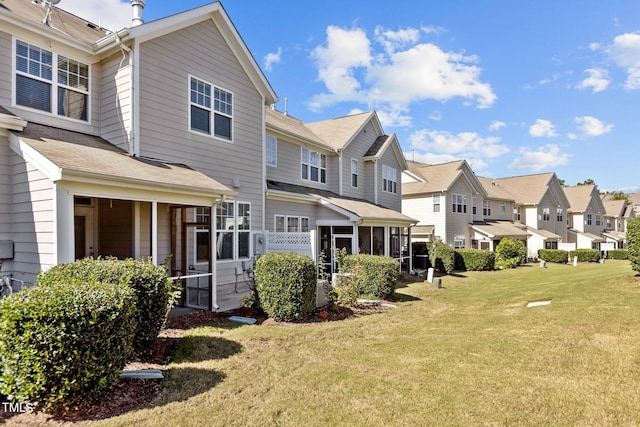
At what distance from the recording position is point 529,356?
6121 mm

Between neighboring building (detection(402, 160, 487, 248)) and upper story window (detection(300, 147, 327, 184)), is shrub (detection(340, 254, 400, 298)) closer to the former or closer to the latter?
upper story window (detection(300, 147, 327, 184))

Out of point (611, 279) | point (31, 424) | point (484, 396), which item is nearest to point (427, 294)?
point (611, 279)

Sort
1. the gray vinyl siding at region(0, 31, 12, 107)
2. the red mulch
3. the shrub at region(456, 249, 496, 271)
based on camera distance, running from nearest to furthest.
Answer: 1. the red mulch
2. the gray vinyl siding at region(0, 31, 12, 107)
3. the shrub at region(456, 249, 496, 271)

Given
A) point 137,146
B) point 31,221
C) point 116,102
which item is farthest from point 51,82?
point 31,221

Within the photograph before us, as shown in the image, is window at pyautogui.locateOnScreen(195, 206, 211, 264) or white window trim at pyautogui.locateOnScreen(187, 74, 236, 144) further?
window at pyautogui.locateOnScreen(195, 206, 211, 264)

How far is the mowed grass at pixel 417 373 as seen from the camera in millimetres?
4309

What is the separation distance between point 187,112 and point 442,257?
55.9 feet

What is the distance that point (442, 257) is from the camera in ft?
72.9

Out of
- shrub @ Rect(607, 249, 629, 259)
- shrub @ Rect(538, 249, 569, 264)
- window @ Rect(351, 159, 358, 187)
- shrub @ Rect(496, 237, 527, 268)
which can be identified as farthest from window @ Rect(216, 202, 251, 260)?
shrub @ Rect(607, 249, 629, 259)

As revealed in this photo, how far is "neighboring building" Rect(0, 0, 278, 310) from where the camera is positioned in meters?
7.38

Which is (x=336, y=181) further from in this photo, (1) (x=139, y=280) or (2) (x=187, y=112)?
(1) (x=139, y=280)

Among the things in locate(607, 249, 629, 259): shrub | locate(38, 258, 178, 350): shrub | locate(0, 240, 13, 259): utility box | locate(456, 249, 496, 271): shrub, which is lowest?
locate(607, 249, 629, 259): shrub

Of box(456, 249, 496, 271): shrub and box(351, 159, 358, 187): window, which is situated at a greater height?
box(351, 159, 358, 187): window

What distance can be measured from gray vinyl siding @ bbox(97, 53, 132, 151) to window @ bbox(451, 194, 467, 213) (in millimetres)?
25340
